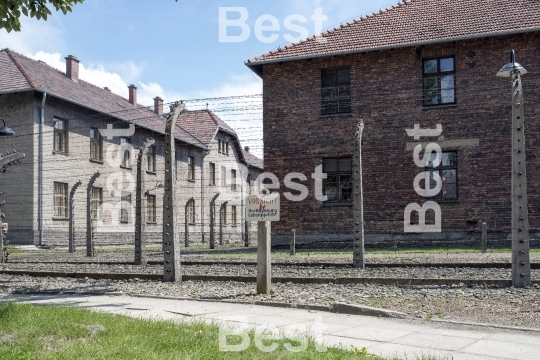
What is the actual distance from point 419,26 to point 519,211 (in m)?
14.0

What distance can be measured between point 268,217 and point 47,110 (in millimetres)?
22143

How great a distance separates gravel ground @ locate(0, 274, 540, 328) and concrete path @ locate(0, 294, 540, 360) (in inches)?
23.2

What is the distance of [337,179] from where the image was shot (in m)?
22.7

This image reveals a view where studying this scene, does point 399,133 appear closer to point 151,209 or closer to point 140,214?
point 140,214

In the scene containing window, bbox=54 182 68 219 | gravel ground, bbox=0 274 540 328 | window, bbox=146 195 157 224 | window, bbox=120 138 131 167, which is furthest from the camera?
window, bbox=146 195 157 224

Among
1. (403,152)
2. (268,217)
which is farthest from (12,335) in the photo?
(403,152)

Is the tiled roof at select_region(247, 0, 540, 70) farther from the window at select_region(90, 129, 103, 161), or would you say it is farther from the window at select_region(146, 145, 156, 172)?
the window at select_region(146, 145, 156, 172)

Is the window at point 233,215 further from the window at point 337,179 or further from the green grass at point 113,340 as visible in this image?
the green grass at point 113,340

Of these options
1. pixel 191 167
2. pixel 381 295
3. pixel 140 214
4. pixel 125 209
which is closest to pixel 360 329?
pixel 381 295

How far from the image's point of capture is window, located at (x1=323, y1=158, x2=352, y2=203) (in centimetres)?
2242

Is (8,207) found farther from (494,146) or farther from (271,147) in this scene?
(494,146)

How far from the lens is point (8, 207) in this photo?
27734mm

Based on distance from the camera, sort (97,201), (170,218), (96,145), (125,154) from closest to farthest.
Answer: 1. (170,218)
2. (96,145)
3. (97,201)
4. (125,154)

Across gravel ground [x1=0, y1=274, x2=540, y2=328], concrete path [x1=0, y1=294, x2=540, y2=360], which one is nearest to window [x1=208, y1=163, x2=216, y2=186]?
gravel ground [x1=0, y1=274, x2=540, y2=328]
